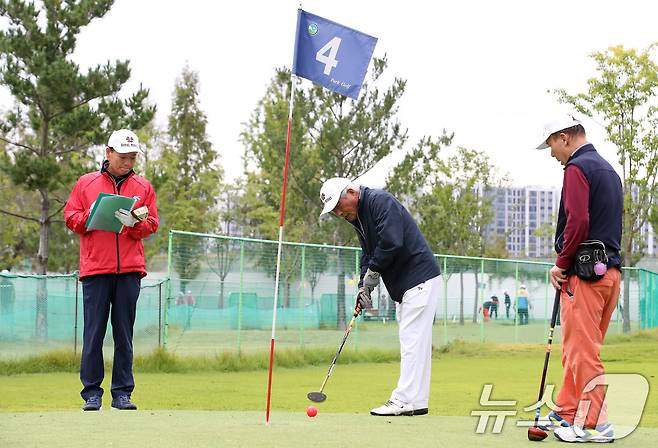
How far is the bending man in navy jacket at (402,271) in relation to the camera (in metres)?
7.39

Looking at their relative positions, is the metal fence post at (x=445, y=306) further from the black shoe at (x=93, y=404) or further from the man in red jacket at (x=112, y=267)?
the black shoe at (x=93, y=404)

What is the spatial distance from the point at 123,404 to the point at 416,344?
2.39m

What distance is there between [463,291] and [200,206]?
2551 centimetres

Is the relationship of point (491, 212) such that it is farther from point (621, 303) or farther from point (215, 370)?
point (215, 370)

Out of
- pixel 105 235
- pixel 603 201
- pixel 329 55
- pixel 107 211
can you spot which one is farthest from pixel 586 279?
pixel 105 235

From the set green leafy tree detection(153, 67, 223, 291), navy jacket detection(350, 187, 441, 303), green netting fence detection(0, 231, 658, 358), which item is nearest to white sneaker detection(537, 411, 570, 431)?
navy jacket detection(350, 187, 441, 303)

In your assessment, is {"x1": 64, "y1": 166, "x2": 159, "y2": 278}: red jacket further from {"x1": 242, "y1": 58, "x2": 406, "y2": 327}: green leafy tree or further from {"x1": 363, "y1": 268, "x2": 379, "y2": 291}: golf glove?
{"x1": 242, "y1": 58, "x2": 406, "y2": 327}: green leafy tree

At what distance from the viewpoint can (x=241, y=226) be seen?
52.4 m

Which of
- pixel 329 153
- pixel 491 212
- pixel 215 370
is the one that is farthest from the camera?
pixel 491 212

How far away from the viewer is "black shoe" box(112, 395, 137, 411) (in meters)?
7.89

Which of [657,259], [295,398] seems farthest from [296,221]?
[657,259]

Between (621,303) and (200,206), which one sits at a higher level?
(200,206)

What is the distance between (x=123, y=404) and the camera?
793 cm

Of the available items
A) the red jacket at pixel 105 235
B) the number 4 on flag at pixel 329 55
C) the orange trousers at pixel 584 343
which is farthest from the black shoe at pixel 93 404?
the orange trousers at pixel 584 343
